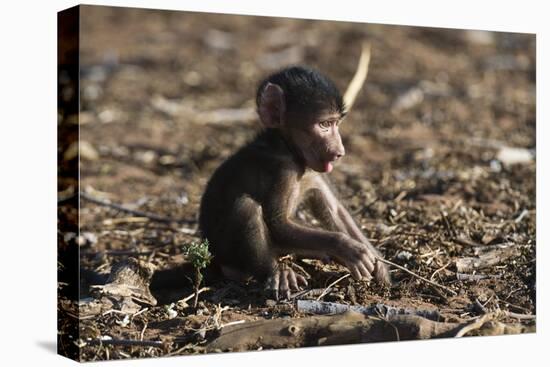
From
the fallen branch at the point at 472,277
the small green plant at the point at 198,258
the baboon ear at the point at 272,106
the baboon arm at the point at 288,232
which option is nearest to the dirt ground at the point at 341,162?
the fallen branch at the point at 472,277

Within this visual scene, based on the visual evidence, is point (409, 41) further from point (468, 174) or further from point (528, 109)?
point (468, 174)

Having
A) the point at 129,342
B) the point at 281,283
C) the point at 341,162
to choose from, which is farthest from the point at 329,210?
the point at 341,162

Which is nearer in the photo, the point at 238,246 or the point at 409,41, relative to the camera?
the point at 238,246

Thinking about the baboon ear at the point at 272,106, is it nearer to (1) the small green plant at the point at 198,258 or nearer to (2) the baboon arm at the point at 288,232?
(2) the baboon arm at the point at 288,232

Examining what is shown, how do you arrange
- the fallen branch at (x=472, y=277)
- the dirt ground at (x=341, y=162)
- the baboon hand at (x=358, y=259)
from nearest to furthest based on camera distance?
1. the baboon hand at (x=358, y=259)
2. the dirt ground at (x=341, y=162)
3. the fallen branch at (x=472, y=277)

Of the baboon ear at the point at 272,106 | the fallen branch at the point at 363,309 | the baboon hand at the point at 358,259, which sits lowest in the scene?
the fallen branch at the point at 363,309

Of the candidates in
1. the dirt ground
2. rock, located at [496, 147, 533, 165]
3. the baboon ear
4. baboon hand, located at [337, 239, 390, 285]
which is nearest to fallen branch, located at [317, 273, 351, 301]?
the dirt ground

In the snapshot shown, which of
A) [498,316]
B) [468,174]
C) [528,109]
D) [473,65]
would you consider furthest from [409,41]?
[498,316]
